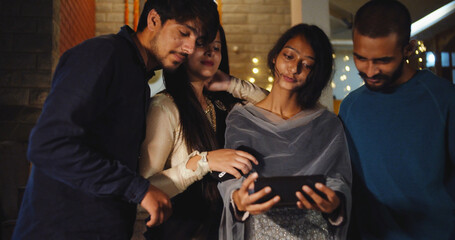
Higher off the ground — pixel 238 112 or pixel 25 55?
pixel 25 55

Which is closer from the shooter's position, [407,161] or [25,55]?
[407,161]

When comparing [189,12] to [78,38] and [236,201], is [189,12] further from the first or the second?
[78,38]

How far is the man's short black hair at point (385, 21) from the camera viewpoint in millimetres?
1383

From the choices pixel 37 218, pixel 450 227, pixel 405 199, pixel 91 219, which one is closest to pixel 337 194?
pixel 405 199

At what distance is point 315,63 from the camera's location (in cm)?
154

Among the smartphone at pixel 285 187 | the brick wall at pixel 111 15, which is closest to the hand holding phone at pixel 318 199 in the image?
the smartphone at pixel 285 187

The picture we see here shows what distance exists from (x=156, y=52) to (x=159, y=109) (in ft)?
0.78

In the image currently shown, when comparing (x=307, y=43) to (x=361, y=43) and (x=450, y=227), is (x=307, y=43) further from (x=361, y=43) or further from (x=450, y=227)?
(x=450, y=227)

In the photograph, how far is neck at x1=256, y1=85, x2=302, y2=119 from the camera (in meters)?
1.55

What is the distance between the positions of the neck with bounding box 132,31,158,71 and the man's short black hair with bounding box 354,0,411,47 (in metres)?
0.85

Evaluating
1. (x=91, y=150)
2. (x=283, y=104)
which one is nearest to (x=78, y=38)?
(x=283, y=104)

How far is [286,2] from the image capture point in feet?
19.5

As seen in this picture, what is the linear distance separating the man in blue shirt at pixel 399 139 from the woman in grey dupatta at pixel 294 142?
0.43 feet

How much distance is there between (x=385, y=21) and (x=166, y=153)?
1026mm
